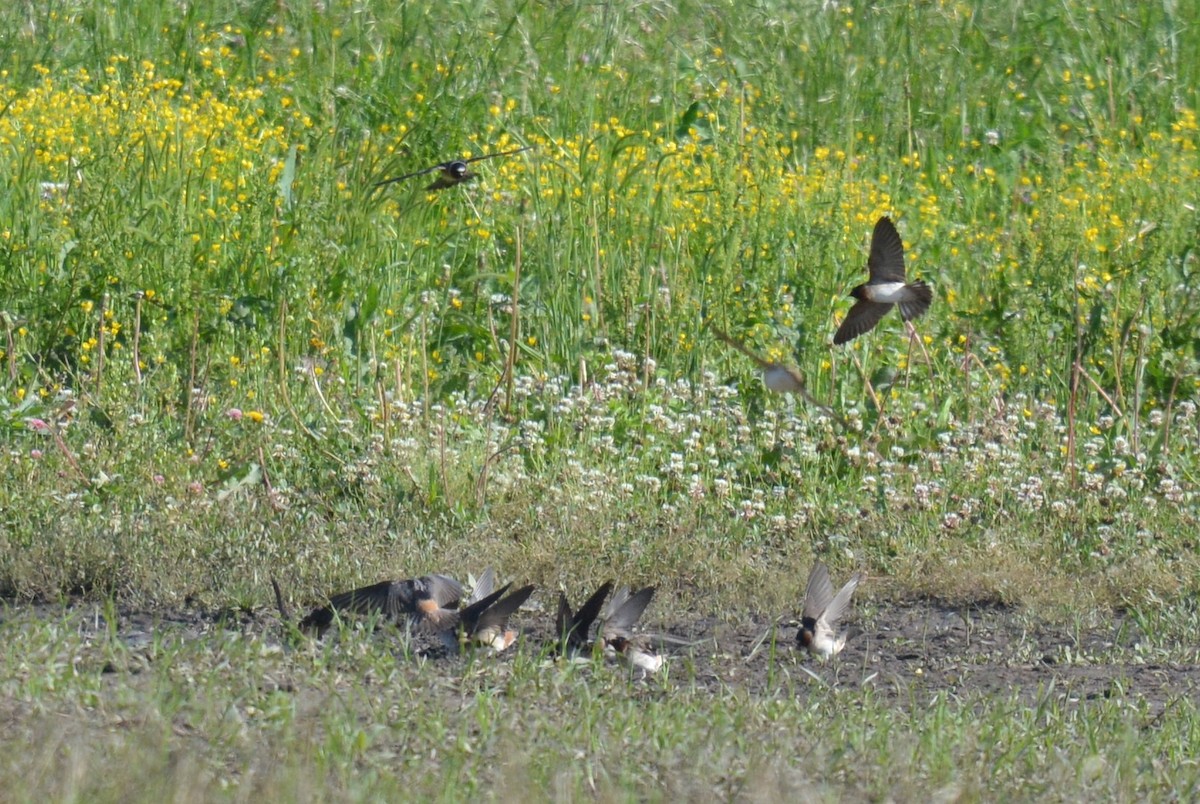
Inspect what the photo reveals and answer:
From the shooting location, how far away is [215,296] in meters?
6.20

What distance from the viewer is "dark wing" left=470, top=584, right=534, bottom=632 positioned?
13.2ft

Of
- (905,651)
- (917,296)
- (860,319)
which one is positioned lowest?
(905,651)

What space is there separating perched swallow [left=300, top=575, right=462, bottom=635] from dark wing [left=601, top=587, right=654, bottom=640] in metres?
0.40

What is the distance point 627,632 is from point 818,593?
549 millimetres

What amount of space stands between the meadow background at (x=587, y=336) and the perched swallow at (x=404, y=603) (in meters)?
0.32

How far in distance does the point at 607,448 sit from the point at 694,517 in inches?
21.5

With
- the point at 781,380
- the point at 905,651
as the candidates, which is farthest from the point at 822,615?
the point at 781,380

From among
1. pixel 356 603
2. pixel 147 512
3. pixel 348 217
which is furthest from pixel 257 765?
pixel 348 217

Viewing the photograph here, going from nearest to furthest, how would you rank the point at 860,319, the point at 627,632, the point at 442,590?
the point at 627,632
the point at 442,590
the point at 860,319

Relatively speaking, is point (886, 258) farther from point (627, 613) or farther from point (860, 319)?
point (627, 613)

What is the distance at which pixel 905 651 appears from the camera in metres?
4.33

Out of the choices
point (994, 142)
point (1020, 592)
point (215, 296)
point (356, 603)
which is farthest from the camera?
point (994, 142)

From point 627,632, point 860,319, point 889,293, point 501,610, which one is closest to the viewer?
point 501,610

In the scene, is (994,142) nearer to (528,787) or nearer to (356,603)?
(356,603)
